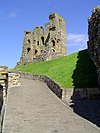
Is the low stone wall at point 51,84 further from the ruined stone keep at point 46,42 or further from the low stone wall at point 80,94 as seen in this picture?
the ruined stone keep at point 46,42

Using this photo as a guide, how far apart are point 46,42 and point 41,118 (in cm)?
5372

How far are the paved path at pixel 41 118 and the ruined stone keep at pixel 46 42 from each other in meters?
41.2

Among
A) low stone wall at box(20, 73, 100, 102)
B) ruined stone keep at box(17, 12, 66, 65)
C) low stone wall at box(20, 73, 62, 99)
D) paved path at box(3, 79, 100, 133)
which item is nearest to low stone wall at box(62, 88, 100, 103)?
low stone wall at box(20, 73, 100, 102)

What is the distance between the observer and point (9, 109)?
59.0ft

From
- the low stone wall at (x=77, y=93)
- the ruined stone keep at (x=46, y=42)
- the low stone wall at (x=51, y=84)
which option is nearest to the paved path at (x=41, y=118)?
the low stone wall at (x=77, y=93)

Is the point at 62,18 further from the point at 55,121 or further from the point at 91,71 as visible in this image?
the point at 55,121

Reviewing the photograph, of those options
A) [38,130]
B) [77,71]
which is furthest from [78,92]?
[38,130]

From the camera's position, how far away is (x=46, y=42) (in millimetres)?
69375

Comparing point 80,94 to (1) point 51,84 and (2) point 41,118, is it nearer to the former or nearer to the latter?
(1) point 51,84

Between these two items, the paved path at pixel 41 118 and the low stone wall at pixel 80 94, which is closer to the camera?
the paved path at pixel 41 118

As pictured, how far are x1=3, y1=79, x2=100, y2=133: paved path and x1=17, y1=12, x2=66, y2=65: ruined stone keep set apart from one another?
135 ft

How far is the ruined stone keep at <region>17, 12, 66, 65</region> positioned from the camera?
213 feet

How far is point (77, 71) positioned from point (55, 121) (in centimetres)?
2080

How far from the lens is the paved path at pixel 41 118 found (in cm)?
1374
